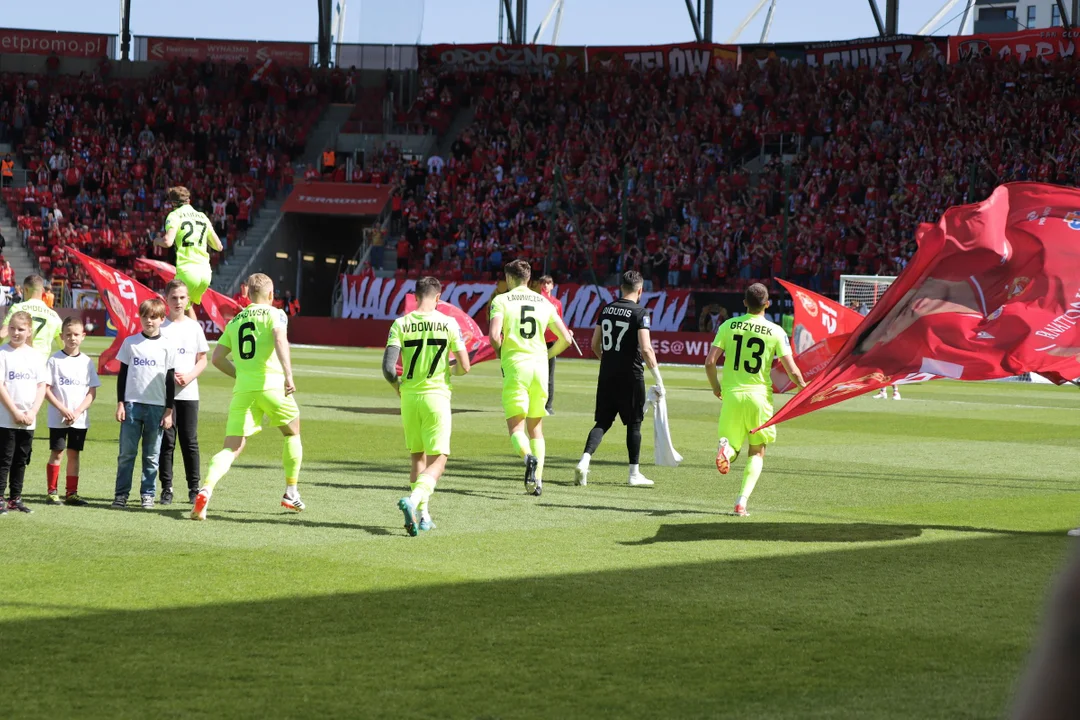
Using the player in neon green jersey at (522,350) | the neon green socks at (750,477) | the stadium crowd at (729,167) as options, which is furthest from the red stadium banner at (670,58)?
the neon green socks at (750,477)

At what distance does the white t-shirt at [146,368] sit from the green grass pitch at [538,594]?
0.96m

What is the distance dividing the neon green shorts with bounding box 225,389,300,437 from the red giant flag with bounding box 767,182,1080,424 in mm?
3728

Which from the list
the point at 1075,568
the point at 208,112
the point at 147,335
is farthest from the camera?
the point at 208,112

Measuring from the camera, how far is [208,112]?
182ft

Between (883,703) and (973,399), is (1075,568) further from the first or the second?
(973,399)

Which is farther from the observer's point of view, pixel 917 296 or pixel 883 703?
pixel 917 296

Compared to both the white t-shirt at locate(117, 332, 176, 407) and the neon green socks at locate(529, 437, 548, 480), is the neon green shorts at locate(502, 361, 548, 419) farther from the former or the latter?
the white t-shirt at locate(117, 332, 176, 407)

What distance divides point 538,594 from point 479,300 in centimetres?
3628

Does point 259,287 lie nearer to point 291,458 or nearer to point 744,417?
point 291,458

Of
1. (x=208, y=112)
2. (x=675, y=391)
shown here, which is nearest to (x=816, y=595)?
(x=675, y=391)

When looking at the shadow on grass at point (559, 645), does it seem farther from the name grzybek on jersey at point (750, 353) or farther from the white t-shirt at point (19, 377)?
the name grzybek on jersey at point (750, 353)

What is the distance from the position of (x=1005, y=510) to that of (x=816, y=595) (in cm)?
457

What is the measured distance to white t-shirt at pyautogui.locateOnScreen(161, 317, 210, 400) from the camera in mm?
10891

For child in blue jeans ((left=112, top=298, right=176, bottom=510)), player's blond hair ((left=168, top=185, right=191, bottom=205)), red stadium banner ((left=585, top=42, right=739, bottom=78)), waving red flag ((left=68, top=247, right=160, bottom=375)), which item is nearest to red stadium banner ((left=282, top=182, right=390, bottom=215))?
red stadium banner ((left=585, top=42, right=739, bottom=78))
